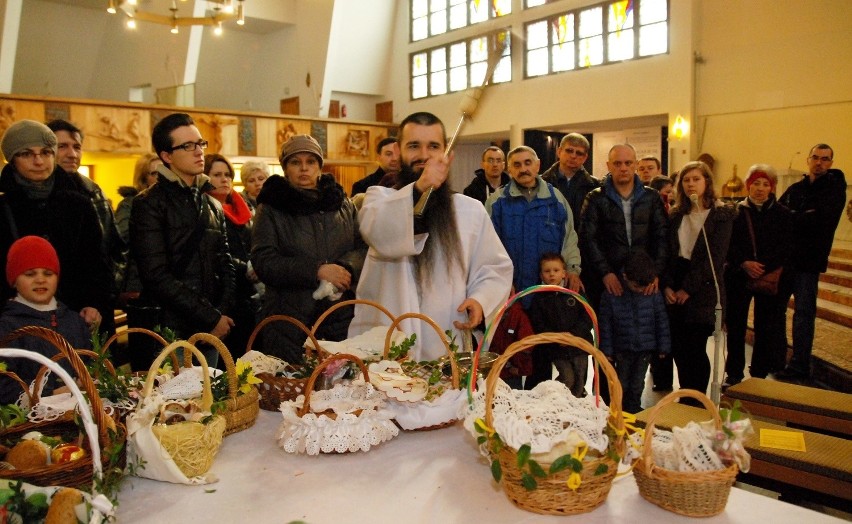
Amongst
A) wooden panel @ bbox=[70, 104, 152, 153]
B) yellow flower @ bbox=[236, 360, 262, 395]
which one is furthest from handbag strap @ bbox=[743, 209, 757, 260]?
wooden panel @ bbox=[70, 104, 152, 153]

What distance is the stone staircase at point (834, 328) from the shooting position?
205 inches

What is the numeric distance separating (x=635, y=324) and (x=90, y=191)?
3.21 metres

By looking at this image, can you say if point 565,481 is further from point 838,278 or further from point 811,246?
point 838,278

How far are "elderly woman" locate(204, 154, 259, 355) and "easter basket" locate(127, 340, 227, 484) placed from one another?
2.22 meters

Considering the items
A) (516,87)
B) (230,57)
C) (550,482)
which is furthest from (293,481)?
(230,57)

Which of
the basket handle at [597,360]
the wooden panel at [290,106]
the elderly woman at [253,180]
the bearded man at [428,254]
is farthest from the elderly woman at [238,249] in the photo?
the wooden panel at [290,106]

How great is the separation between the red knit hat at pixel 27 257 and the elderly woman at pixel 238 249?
1277 millimetres

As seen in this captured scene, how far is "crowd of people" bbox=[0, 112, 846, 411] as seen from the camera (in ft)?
8.80

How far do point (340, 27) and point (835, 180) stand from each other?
12.6m

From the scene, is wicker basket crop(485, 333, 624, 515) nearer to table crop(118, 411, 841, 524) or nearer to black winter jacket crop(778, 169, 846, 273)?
table crop(118, 411, 841, 524)

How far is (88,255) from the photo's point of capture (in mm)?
3242

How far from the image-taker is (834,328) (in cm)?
640

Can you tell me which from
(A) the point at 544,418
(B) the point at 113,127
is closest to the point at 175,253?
(A) the point at 544,418

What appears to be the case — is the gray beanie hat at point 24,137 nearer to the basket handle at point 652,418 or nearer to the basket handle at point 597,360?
the basket handle at point 597,360
